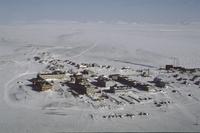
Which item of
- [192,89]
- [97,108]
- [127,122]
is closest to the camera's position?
[127,122]

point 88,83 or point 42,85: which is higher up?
point 88,83

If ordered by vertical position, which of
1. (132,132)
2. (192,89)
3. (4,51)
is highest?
(4,51)

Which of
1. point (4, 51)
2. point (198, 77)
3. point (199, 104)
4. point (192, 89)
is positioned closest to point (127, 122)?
point (199, 104)

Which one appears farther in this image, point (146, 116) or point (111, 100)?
point (111, 100)

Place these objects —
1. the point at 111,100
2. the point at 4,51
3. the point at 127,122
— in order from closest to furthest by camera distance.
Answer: the point at 127,122 < the point at 111,100 < the point at 4,51

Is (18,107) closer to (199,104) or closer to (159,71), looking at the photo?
(199,104)

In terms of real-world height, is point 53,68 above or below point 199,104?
above

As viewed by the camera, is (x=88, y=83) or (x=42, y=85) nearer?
(x=42, y=85)

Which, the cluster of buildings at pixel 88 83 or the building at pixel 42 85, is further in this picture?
the building at pixel 42 85

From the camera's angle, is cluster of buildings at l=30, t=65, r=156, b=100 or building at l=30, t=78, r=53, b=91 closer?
cluster of buildings at l=30, t=65, r=156, b=100
